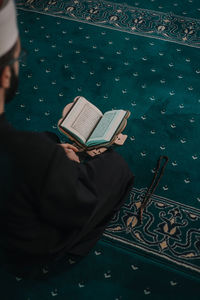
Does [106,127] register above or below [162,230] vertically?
above

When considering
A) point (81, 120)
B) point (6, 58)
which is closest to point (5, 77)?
point (6, 58)

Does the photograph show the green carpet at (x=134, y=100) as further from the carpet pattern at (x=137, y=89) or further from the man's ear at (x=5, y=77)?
the man's ear at (x=5, y=77)

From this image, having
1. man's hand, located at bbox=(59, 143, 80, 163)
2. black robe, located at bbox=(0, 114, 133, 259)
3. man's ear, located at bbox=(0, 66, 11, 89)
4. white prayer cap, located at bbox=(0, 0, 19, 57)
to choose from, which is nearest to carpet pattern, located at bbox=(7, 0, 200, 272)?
black robe, located at bbox=(0, 114, 133, 259)

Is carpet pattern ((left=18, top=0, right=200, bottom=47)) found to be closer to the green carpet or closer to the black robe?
the green carpet

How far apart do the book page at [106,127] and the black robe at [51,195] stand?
15 centimetres

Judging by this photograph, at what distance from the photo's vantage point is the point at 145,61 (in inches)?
118

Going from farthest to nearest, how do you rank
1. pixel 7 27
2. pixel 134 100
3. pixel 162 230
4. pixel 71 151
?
1. pixel 134 100
2. pixel 71 151
3. pixel 162 230
4. pixel 7 27

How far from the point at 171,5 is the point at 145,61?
0.98 meters

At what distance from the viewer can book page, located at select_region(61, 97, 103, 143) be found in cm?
219

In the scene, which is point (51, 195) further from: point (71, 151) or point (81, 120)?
point (81, 120)

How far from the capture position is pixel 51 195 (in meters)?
1.45

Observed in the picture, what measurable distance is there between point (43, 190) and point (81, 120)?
36.1 inches

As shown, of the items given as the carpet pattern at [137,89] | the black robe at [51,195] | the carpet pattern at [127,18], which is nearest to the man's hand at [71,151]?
the black robe at [51,195]

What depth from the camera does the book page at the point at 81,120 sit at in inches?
86.3
